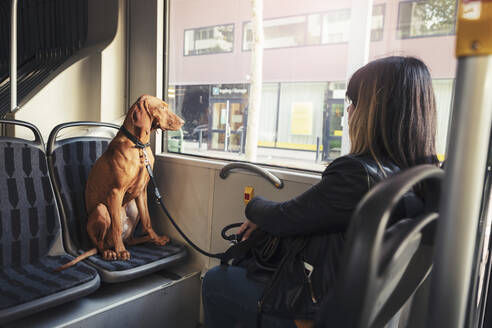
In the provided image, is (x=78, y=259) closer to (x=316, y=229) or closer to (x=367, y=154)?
(x=316, y=229)

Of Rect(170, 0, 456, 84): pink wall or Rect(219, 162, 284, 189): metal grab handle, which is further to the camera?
Rect(219, 162, 284, 189): metal grab handle

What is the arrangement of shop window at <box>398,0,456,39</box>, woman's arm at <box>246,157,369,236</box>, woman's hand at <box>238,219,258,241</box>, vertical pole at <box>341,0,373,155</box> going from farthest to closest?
vertical pole at <box>341,0,373,155</box>
shop window at <box>398,0,456,39</box>
woman's hand at <box>238,219,258,241</box>
woman's arm at <box>246,157,369,236</box>

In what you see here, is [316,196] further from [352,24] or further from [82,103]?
[82,103]

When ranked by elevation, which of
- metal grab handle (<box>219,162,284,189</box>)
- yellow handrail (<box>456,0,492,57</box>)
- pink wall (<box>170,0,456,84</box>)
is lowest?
metal grab handle (<box>219,162,284,189</box>)

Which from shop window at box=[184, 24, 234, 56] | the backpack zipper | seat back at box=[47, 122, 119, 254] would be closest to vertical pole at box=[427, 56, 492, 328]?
the backpack zipper

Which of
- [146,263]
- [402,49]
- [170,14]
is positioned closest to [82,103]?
[170,14]

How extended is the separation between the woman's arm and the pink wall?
100cm

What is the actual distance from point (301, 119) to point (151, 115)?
97cm

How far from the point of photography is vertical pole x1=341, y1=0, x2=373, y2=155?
198cm

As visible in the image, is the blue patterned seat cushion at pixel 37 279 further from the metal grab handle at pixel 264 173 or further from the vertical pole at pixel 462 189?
the vertical pole at pixel 462 189

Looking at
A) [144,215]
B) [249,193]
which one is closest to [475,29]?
[249,193]

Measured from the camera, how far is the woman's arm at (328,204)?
40.7 inches

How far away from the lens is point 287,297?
113 centimetres

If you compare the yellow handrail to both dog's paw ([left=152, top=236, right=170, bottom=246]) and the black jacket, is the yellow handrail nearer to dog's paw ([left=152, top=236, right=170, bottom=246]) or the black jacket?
the black jacket
